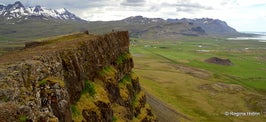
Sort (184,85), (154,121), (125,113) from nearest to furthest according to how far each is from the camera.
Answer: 1. (125,113)
2. (154,121)
3. (184,85)

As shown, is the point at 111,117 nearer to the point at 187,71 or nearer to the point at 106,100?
the point at 106,100

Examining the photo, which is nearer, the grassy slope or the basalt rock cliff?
the basalt rock cliff

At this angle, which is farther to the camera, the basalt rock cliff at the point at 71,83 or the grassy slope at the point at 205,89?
the grassy slope at the point at 205,89

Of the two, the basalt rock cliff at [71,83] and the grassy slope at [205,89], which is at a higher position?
the basalt rock cliff at [71,83]

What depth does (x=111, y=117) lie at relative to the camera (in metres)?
43.0

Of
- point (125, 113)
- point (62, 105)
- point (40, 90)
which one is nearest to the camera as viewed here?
point (40, 90)

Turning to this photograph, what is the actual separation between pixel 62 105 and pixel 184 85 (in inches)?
4899

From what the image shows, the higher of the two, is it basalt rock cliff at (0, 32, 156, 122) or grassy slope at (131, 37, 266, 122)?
basalt rock cliff at (0, 32, 156, 122)

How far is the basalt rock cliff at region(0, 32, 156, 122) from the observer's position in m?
21.0

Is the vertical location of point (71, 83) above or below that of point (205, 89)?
above

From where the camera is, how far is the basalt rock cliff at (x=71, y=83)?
68.8 feet

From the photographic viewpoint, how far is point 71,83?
114ft

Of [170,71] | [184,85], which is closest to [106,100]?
[184,85]

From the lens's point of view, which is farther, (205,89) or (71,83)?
(205,89)
